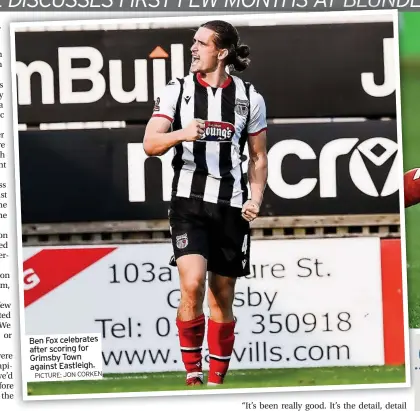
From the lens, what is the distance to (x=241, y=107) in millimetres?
5168

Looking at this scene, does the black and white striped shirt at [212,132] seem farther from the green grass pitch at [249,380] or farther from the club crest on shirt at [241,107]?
the green grass pitch at [249,380]

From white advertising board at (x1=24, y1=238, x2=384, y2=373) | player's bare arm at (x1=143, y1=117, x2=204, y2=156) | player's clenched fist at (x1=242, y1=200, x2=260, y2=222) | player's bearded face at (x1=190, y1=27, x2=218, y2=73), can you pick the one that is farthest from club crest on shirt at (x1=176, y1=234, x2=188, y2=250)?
player's bearded face at (x1=190, y1=27, x2=218, y2=73)

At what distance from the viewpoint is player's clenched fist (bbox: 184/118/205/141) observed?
5066mm

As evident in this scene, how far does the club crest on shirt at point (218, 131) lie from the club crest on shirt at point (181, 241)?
0.47 m

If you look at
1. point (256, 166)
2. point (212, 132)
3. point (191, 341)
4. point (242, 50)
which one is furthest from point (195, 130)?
point (191, 341)

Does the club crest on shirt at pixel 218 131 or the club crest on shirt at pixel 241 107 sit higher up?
the club crest on shirt at pixel 241 107

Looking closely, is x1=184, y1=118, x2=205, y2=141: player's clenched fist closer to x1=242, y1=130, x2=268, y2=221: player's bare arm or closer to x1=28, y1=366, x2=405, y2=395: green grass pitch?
x1=242, y1=130, x2=268, y2=221: player's bare arm

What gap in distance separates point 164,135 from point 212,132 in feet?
0.77

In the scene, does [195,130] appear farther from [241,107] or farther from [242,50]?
[242,50]

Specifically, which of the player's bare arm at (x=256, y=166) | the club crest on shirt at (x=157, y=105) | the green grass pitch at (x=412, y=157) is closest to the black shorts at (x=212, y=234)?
the player's bare arm at (x=256, y=166)

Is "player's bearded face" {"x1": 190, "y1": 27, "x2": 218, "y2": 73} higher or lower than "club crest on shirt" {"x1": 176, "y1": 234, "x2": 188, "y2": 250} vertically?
higher

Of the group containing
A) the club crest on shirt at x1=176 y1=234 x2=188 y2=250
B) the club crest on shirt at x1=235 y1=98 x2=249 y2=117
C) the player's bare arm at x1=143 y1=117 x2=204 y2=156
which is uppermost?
the club crest on shirt at x1=235 y1=98 x2=249 y2=117

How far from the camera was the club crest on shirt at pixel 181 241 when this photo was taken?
5.11m

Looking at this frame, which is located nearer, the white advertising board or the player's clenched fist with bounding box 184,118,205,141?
the player's clenched fist with bounding box 184,118,205,141
